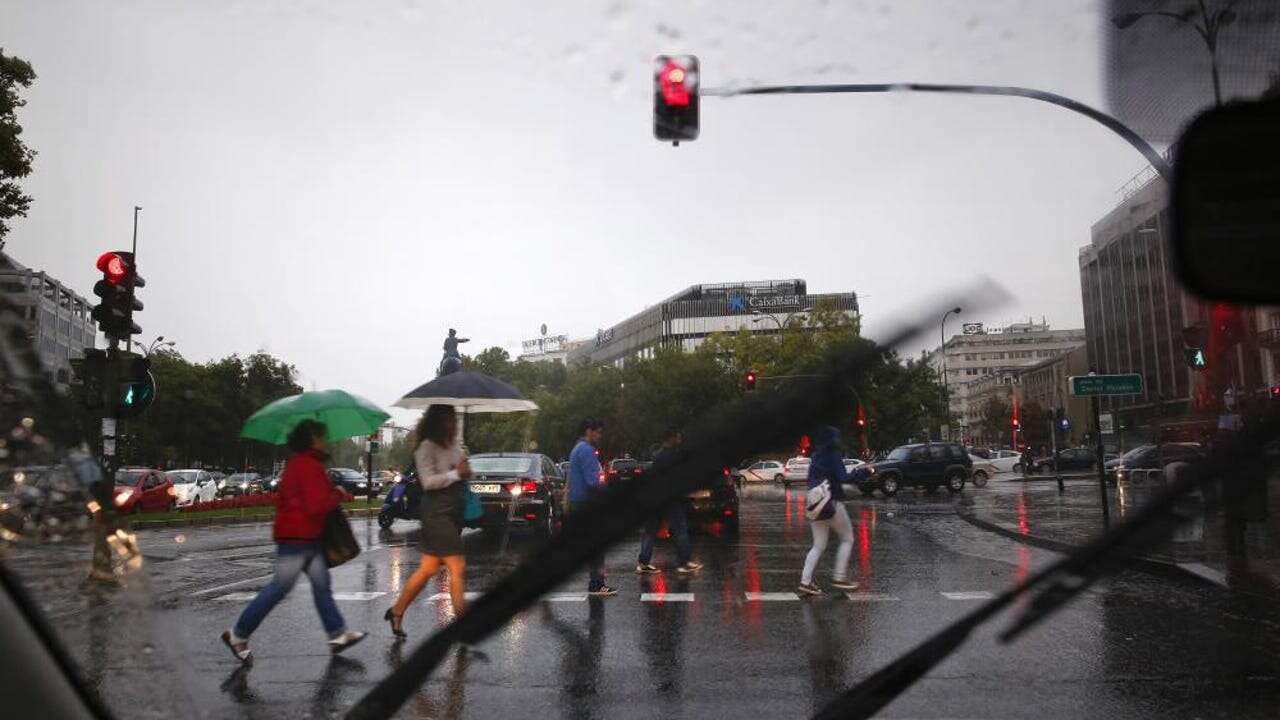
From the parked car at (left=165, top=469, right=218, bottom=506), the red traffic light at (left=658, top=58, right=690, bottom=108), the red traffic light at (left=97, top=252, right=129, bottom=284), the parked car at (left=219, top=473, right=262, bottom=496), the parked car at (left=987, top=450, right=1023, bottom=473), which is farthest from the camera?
the parked car at (left=987, top=450, right=1023, bottom=473)

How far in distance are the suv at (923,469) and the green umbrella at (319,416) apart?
82.0 feet

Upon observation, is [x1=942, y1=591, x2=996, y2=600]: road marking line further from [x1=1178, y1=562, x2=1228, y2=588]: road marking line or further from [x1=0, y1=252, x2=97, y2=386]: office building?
[x1=0, y1=252, x2=97, y2=386]: office building

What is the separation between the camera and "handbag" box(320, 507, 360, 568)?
Answer: 525 cm

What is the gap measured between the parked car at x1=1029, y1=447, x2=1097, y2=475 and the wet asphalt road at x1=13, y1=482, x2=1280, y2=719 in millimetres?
38805

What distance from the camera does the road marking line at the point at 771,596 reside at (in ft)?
27.2

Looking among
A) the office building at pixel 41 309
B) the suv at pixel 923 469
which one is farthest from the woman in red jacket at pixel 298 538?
the suv at pixel 923 469

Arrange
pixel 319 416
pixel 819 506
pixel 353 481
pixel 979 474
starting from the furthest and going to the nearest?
1. pixel 353 481
2. pixel 979 474
3. pixel 819 506
4. pixel 319 416

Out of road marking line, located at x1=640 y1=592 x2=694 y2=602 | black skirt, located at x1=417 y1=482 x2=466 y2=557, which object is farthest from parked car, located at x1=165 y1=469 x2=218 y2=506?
black skirt, located at x1=417 y1=482 x2=466 y2=557

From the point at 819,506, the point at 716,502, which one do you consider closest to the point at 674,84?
the point at 716,502

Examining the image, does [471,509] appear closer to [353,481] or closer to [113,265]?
[113,265]

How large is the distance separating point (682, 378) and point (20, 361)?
1.24m

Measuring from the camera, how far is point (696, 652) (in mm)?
6082

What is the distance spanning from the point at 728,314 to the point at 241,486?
46987mm

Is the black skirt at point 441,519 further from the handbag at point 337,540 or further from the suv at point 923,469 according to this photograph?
the suv at point 923,469
